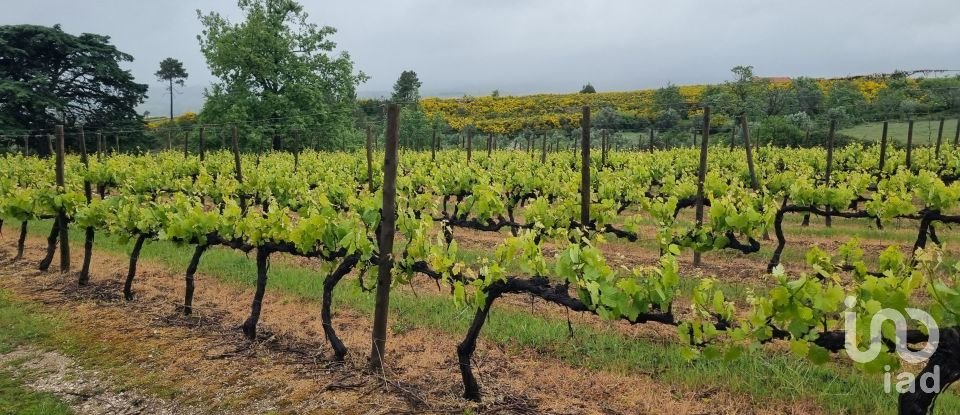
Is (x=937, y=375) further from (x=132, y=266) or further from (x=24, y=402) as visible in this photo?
(x=132, y=266)

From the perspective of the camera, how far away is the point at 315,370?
5.81 m

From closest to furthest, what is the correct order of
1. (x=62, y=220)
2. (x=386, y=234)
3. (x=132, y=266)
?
(x=386, y=234), (x=132, y=266), (x=62, y=220)

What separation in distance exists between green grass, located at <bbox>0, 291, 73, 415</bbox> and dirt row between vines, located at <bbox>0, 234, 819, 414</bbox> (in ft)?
0.93

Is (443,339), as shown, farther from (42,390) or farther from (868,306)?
(868,306)

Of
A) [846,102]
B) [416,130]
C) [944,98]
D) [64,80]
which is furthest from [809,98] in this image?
[64,80]

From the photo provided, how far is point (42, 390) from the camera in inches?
217

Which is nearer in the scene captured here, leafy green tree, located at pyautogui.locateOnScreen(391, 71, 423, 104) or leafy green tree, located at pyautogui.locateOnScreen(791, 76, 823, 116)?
leafy green tree, located at pyautogui.locateOnScreen(791, 76, 823, 116)

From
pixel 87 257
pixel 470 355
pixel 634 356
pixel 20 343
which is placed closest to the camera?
pixel 470 355

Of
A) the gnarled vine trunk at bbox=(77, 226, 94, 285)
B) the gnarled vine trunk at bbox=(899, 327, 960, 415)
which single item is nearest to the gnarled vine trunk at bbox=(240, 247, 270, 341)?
the gnarled vine trunk at bbox=(77, 226, 94, 285)

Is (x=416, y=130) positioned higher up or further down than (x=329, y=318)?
higher up

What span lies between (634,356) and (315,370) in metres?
3.21

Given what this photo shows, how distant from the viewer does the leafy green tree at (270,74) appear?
31.8 meters

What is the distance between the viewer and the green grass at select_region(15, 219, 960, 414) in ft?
16.6

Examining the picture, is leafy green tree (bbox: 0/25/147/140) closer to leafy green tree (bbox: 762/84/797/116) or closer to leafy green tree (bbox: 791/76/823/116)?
leafy green tree (bbox: 762/84/797/116)
